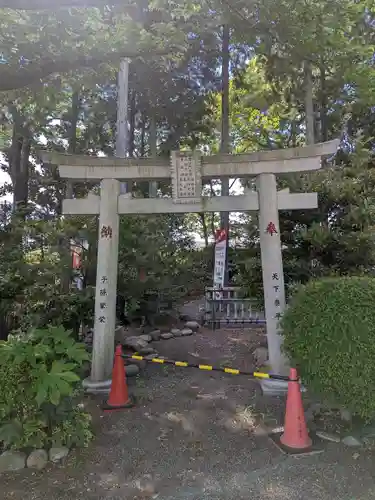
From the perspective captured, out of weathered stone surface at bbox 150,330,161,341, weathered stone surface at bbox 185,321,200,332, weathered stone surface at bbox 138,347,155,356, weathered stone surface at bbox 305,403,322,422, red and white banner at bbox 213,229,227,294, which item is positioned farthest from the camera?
red and white banner at bbox 213,229,227,294

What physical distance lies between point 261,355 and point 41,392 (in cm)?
496

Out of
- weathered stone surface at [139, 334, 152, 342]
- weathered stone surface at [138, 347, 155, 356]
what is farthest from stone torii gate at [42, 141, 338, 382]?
weathered stone surface at [139, 334, 152, 342]

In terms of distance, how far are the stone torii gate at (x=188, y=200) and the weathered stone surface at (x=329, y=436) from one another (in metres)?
1.52

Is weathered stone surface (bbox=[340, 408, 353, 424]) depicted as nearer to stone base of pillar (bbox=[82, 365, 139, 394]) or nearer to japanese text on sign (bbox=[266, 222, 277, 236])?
japanese text on sign (bbox=[266, 222, 277, 236])

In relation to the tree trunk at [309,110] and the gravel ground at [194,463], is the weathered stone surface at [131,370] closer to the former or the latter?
the gravel ground at [194,463]

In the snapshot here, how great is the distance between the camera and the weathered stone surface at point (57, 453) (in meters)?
3.49

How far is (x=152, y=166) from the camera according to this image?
5.76m

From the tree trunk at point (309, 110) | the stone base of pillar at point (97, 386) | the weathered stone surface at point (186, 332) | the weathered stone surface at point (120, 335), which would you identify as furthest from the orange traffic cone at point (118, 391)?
the tree trunk at point (309, 110)

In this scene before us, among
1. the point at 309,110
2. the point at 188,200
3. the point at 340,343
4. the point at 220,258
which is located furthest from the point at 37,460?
the point at 309,110

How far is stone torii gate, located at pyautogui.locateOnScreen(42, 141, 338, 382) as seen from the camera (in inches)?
216

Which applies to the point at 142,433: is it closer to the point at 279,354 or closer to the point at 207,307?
the point at 279,354

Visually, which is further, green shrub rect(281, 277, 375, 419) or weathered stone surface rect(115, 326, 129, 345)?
weathered stone surface rect(115, 326, 129, 345)

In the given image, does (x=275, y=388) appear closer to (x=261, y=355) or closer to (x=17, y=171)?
(x=261, y=355)

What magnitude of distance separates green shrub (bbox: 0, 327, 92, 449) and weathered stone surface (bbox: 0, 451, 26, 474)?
0.08 m
